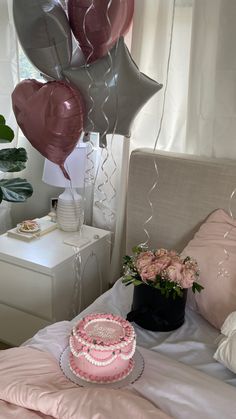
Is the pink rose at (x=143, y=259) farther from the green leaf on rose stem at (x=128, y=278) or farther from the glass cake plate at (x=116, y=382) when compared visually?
the glass cake plate at (x=116, y=382)

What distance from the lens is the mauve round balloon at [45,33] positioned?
4.33 ft

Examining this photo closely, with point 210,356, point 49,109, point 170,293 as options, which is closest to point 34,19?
point 49,109

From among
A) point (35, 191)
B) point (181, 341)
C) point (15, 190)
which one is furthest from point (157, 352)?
point (35, 191)

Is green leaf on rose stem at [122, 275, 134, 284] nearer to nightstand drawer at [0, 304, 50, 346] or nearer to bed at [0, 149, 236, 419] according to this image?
bed at [0, 149, 236, 419]

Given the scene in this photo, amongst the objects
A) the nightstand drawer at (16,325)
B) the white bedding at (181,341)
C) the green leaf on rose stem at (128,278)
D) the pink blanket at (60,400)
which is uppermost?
the green leaf on rose stem at (128,278)

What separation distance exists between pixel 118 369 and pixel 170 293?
33 cm

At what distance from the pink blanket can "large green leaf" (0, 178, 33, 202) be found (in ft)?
2.80

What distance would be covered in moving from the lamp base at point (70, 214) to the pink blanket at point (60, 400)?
100cm

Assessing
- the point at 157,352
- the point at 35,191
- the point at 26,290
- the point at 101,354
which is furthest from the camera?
the point at 35,191

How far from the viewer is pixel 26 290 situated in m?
1.85

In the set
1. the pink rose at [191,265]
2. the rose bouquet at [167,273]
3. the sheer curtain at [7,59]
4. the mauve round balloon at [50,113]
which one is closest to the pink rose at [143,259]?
the rose bouquet at [167,273]

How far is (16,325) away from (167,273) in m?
0.92

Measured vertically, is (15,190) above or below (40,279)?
above

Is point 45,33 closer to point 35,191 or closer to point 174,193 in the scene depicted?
point 174,193
